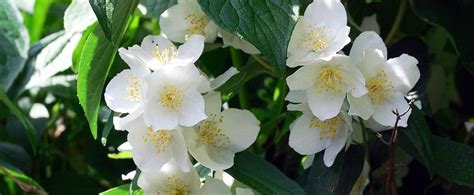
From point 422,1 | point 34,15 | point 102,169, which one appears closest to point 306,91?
point 422,1

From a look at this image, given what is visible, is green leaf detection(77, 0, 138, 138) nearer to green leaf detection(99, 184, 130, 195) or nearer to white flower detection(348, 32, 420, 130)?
green leaf detection(99, 184, 130, 195)

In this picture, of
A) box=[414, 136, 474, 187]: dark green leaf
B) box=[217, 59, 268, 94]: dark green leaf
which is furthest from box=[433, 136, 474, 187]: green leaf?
box=[217, 59, 268, 94]: dark green leaf

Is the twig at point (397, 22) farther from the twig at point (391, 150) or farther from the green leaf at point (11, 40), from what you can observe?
the green leaf at point (11, 40)

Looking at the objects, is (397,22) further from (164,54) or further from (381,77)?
(164,54)

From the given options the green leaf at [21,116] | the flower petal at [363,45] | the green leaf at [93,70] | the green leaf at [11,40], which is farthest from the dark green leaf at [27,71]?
the flower petal at [363,45]

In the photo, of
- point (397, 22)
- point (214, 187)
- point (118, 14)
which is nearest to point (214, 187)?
point (214, 187)

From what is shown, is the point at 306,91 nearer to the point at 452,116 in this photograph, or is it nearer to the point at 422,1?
the point at 422,1

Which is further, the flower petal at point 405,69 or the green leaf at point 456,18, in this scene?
the green leaf at point 456,18
